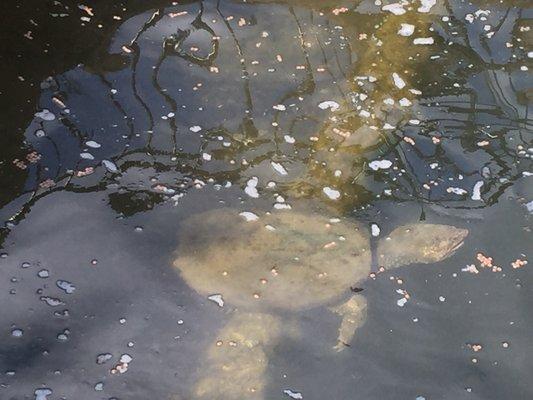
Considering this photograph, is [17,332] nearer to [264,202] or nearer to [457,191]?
[264,202]

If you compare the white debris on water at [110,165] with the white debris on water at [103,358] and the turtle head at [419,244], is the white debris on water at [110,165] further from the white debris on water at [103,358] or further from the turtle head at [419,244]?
the turtle head at [419,244]

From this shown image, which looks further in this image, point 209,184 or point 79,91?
point 79,91

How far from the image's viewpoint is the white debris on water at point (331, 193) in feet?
8.95

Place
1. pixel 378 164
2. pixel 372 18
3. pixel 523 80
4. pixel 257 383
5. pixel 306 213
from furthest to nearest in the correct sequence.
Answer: pixel 372 18, pixel 523 80, pixel 378 164, pixel 306 213, pixel 257 383

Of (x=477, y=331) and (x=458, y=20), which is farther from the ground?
(x=458, y=20)

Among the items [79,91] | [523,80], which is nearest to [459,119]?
[523,80]

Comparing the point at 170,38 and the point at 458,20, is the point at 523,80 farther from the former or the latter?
the point at 170,38

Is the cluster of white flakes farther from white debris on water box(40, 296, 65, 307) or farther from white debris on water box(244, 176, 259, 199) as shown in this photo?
white debris on water box(40, 296, 65, 307)

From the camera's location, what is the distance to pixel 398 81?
3.21 m

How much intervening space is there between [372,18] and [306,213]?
4.60 ft

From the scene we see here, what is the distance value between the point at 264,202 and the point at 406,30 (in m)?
1.40

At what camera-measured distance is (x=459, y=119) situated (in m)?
3.07

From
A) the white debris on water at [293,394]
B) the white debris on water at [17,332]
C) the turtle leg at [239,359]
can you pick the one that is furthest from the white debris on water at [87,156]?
the white debris on water at [293,394]

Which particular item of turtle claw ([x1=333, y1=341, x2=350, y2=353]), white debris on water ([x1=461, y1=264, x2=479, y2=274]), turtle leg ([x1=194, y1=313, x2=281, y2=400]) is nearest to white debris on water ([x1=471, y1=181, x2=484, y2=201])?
white debris on water ([x1=461, y1=264, x2=479, y2=274])
